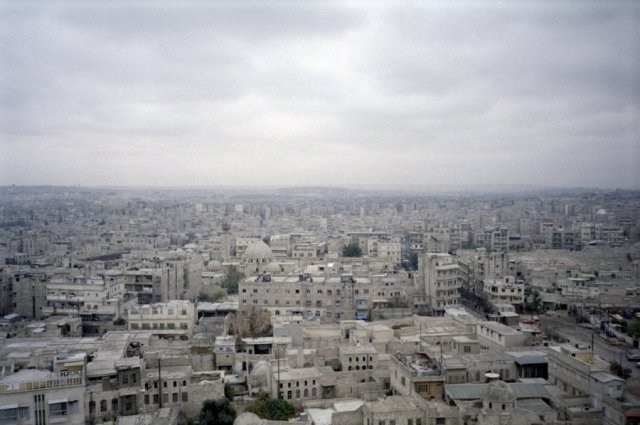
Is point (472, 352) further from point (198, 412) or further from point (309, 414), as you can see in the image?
point (198, 412)

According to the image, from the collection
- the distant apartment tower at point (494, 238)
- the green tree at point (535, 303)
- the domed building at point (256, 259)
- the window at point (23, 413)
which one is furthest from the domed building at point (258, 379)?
the distant apartment tower at point (494, 238)

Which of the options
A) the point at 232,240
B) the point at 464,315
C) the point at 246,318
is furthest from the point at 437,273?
the point at 232,240

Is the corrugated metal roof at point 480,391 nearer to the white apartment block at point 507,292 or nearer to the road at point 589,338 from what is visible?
the road at point 589,338

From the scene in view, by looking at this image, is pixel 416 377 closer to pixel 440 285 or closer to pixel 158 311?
pixel 158 311

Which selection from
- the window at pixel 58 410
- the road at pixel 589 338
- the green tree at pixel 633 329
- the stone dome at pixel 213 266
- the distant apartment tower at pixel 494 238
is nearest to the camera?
the window at pixel 58 410

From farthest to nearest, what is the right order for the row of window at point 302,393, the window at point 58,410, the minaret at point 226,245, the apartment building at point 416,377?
the minaret at point 226,245
the row of window at point 302,393
the apartment building at point 416,377
the window at point 58,410

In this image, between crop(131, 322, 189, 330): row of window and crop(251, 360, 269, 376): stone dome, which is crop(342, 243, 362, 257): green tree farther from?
crop(251, 360, 269, 376): stone dome

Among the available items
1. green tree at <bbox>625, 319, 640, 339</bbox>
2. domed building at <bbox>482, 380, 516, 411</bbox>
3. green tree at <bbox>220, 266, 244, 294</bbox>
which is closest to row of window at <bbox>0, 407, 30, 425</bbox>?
domed building at <bbox>482, 380, 516, 411</bbox>

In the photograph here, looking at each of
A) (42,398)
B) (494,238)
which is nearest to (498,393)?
(42,398)
